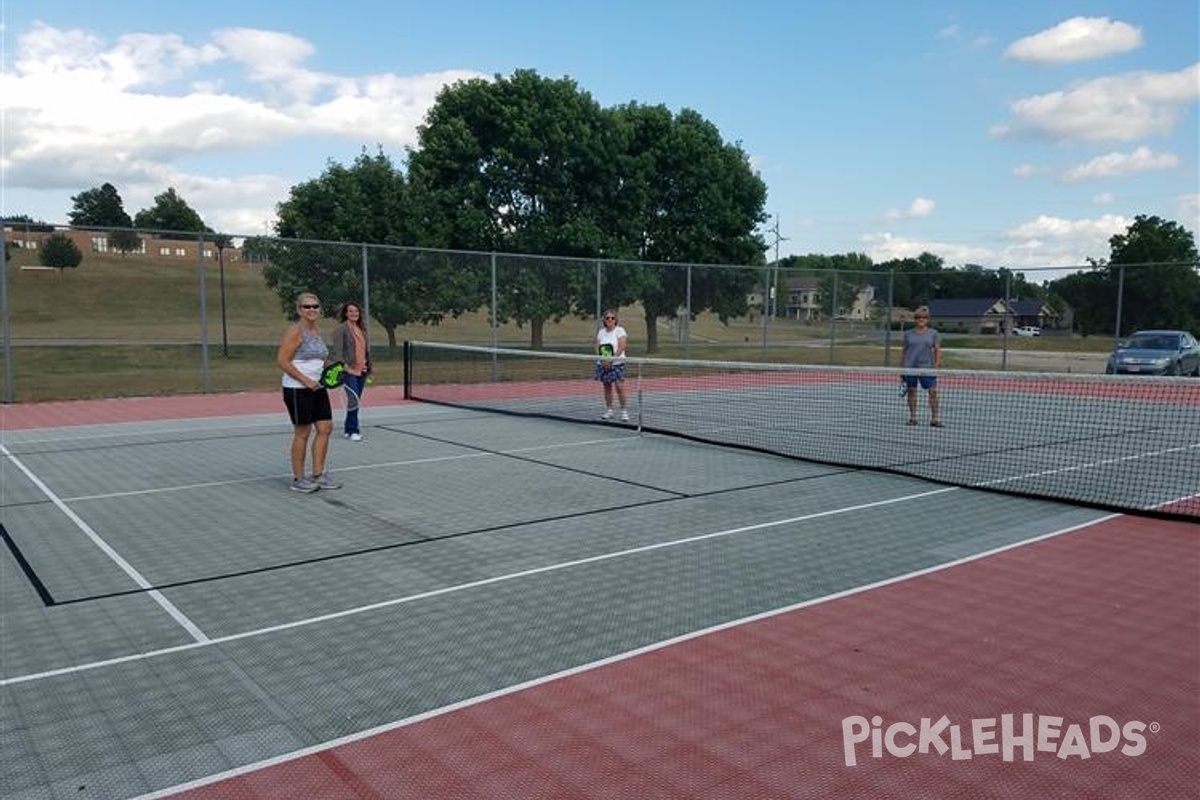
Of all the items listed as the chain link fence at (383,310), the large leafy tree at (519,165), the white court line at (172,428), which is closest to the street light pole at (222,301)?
the chain link fence at (383,310)

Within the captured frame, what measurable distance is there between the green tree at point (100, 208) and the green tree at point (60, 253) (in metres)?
104

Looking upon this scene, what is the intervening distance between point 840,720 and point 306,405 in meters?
5.82

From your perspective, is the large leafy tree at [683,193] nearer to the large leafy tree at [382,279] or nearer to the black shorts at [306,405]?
the large leafy tree at [382,279]

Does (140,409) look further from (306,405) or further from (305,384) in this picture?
(305,384)

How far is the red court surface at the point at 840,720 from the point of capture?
10.7 feet

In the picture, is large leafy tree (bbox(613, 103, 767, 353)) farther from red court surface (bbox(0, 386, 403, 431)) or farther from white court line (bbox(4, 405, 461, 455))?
white court line (bbox(4, 405, 461, 455))

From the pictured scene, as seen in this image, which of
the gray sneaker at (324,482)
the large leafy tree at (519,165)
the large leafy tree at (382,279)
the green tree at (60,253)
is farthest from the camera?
the large leafy tree at (519,165)

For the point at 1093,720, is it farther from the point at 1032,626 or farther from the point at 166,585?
the point at 166,585

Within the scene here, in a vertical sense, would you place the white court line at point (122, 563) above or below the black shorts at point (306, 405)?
below

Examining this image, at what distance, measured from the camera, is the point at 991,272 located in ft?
85.7

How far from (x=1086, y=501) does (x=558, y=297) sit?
623 inches

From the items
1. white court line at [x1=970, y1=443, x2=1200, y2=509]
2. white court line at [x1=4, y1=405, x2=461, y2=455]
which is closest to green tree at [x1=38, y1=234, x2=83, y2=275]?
white court line at [x1=4, y1=405, x2=461, y2=455]

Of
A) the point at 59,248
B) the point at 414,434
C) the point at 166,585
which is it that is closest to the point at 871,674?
the point at 166,585

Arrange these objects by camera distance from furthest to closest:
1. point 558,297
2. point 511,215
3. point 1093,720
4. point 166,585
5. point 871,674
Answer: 1. point 511,215
2. point 558,297
3. point 166,585
4. point 871,674
5. point 1093,720
